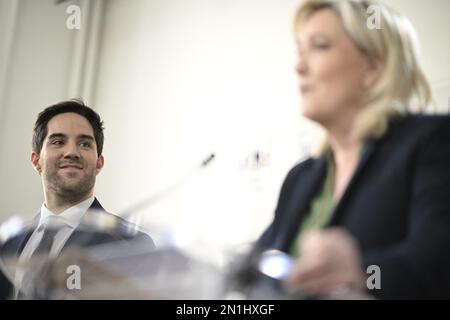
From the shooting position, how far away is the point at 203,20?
1.55m

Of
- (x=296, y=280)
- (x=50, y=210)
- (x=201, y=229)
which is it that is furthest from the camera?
(x=201, y=229)

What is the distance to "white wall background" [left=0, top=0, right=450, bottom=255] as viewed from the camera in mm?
1288

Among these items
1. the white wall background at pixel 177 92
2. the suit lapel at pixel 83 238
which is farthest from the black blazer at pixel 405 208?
the suit lapel at pixel 83 238

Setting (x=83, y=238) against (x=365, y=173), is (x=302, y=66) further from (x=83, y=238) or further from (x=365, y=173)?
(x=83, y=238)

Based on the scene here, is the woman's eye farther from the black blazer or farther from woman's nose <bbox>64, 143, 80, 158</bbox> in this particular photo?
woman's nose <bbox>64, 143, 80, 158</bbox>

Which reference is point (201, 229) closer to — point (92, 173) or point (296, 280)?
point (92, 173)

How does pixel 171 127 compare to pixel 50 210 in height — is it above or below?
above

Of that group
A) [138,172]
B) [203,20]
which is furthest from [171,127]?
[203,20]

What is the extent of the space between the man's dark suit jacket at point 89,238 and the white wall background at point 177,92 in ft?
0.16

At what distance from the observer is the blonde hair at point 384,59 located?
772mm

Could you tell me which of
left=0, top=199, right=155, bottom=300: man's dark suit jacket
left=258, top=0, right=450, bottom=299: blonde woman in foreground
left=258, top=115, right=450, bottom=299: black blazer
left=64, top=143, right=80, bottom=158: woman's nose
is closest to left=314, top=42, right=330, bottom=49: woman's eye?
left=258, top=0, right=450, bottom=299: blonde woman in foreground

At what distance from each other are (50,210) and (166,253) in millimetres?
600

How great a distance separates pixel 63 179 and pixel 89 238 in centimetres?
27

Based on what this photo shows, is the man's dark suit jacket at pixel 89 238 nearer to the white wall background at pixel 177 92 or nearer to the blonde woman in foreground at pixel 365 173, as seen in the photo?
the white wall background at pixel 177 92
